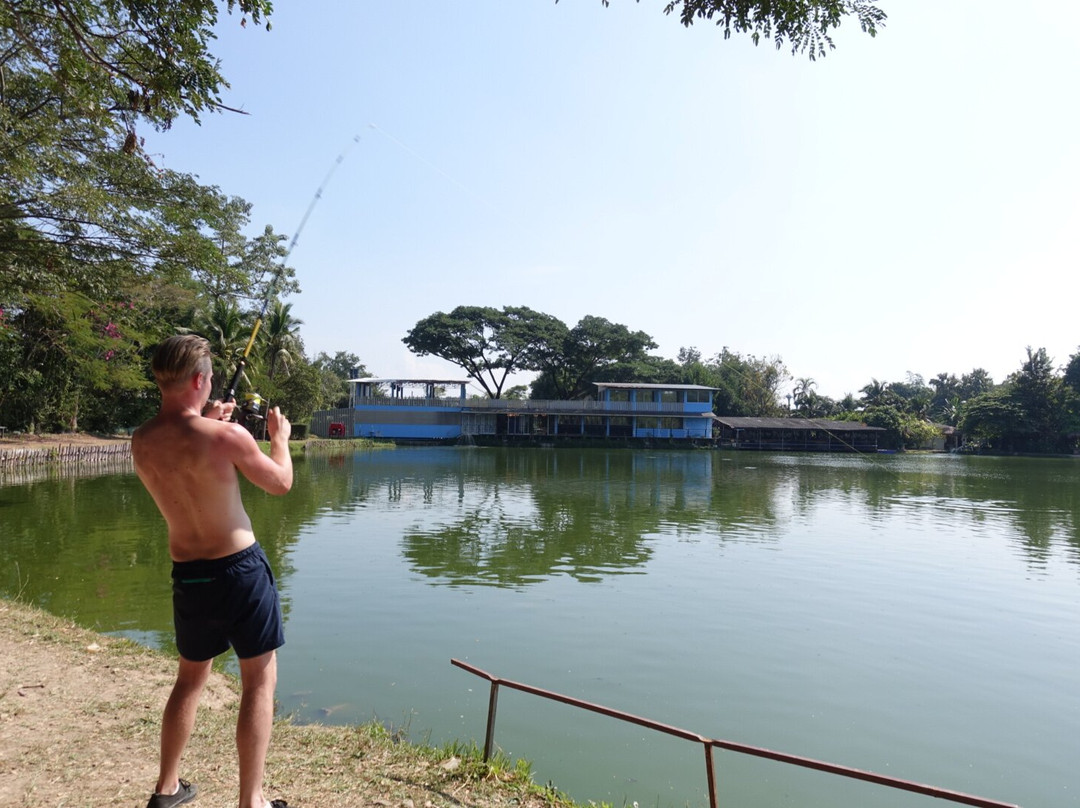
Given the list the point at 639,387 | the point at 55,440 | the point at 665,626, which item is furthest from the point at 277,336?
the point at 665,626

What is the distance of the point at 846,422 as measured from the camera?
57531mm

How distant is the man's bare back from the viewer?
243cm

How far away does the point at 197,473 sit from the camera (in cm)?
243

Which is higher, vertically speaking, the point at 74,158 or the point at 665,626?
the point at 74,158

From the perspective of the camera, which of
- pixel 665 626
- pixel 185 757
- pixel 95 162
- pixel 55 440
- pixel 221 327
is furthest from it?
pixel 221 327

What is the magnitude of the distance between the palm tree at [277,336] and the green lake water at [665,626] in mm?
21184

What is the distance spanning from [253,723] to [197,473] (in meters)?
0.88

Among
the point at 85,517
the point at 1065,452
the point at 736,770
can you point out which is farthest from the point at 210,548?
the point at 1065,452

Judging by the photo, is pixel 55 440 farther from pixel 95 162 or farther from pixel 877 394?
pixel 877 394

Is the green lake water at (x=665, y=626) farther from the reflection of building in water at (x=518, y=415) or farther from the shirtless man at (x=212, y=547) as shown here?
the reflection of building in water at (x=518, y=415)

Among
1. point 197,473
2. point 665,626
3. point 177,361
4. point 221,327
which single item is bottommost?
point 665,626

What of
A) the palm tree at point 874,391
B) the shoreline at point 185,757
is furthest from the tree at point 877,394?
the shoreline at point 185,757

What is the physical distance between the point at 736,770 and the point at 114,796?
11.7 ft

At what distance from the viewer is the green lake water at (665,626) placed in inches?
193
